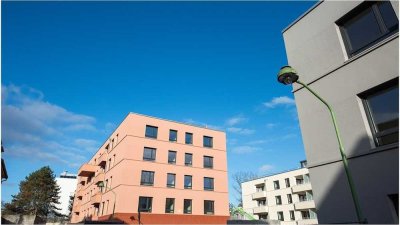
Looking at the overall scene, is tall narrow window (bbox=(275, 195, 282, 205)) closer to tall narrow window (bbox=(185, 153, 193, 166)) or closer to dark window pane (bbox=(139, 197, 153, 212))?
tall narrow window (bbox=(185, 153, 193, 166))

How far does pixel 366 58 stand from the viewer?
25.5ft

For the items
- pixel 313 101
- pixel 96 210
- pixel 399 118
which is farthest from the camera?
pixel 96 210

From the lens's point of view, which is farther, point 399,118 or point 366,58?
point 366,58

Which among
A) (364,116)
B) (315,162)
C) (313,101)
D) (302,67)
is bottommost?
(315,162)

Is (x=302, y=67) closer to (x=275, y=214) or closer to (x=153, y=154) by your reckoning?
(x=153, y=154)

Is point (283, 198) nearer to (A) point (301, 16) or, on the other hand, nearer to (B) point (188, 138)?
(B) point (188, 138)

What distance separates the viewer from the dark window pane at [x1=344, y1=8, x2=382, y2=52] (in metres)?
7.95

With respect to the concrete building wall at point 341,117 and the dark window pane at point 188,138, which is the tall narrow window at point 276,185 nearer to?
the dark window pane at point 188,138

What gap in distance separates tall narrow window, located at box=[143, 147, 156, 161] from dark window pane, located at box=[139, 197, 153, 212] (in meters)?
4.55

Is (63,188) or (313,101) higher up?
(63,188)

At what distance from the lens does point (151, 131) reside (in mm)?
36125

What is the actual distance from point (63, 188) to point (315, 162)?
92464 mm

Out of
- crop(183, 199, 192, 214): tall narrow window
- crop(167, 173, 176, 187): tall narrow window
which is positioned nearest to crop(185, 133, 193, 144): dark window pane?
crop(167, 173, 176, 187): tall narrow window

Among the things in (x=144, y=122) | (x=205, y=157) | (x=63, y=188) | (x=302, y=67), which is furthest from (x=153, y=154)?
(x=63, y=188)
